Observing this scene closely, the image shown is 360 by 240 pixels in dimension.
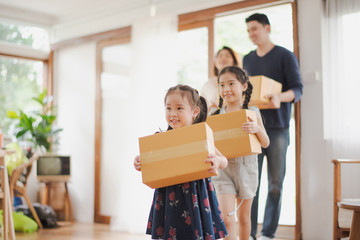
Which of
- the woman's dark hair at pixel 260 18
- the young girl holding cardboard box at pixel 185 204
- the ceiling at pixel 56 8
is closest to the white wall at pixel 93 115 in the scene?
the ceiling at pixel 56 8

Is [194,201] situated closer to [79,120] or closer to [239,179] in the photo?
[239,179]

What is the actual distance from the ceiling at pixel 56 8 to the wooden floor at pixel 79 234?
2.47m

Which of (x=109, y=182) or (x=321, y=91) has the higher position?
(x=321, y=91)

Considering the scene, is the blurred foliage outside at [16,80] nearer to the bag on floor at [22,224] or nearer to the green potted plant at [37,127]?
the green potted plant at [37,127]

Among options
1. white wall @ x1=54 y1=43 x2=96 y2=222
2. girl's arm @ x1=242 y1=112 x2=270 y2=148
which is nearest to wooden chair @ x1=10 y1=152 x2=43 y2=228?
white wall @ x1=54 y1=43 x2=96 y2=222

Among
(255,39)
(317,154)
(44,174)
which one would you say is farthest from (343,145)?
(44,174)

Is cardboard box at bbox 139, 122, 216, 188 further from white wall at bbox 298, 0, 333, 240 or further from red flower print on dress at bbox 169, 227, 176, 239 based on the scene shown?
white wall at bbox 298, 0, 333, 240

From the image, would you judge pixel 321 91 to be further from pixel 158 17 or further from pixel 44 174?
pixel 44 174

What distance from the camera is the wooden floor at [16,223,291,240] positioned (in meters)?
4.14

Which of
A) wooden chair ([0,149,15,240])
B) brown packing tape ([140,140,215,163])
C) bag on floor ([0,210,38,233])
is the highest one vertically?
brown packing tape ([140,140,215,163])

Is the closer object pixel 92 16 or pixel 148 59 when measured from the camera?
pixel 148 59

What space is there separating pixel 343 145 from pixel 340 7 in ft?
3.65

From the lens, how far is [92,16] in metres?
5.53

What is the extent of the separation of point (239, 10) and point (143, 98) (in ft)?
4.35
